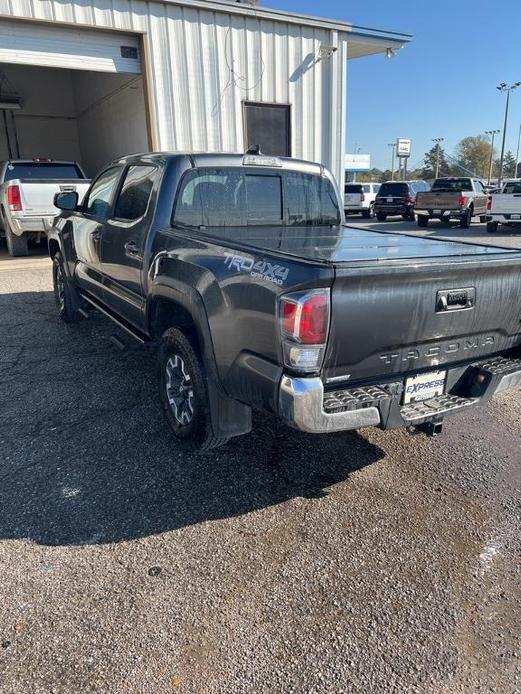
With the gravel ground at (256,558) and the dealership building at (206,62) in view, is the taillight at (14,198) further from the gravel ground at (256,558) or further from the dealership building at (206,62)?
the gravel ground at (256,558)

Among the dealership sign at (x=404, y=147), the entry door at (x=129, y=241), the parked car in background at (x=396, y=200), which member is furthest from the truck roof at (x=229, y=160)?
the dealership sign at (x=404, y=147)

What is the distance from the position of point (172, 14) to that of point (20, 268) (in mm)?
5796

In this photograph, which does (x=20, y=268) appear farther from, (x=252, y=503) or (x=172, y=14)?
(x=252, y=503)

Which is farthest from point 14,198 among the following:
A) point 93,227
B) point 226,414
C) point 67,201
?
point 226,414

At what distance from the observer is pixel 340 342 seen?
98.9 inches

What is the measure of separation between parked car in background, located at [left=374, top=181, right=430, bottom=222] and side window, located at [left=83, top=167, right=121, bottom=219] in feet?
66.8

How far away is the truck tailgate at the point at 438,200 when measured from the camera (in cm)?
1998

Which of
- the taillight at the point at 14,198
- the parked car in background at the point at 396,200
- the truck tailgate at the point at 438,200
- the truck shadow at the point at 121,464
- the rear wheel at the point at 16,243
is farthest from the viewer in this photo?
the parked car in background at the point at 396,200

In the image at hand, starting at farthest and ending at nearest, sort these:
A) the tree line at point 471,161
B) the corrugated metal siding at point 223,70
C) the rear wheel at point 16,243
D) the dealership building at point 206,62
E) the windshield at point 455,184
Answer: the tree line at point 471,161 → the windshield at point 455,184 → the rear wheel at point 16,243 → the corrugated metal siding at point 223,70 → the dealership building at point 206,62

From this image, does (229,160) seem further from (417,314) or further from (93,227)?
(417,314)

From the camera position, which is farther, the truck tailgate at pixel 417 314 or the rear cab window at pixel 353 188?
the rear cab window at pixel 353 188

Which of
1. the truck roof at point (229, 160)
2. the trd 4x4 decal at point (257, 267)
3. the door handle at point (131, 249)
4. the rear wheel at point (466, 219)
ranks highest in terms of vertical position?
the truck roof at point (229, 160)

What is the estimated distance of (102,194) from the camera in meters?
5.21

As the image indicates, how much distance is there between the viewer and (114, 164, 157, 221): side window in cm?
408
